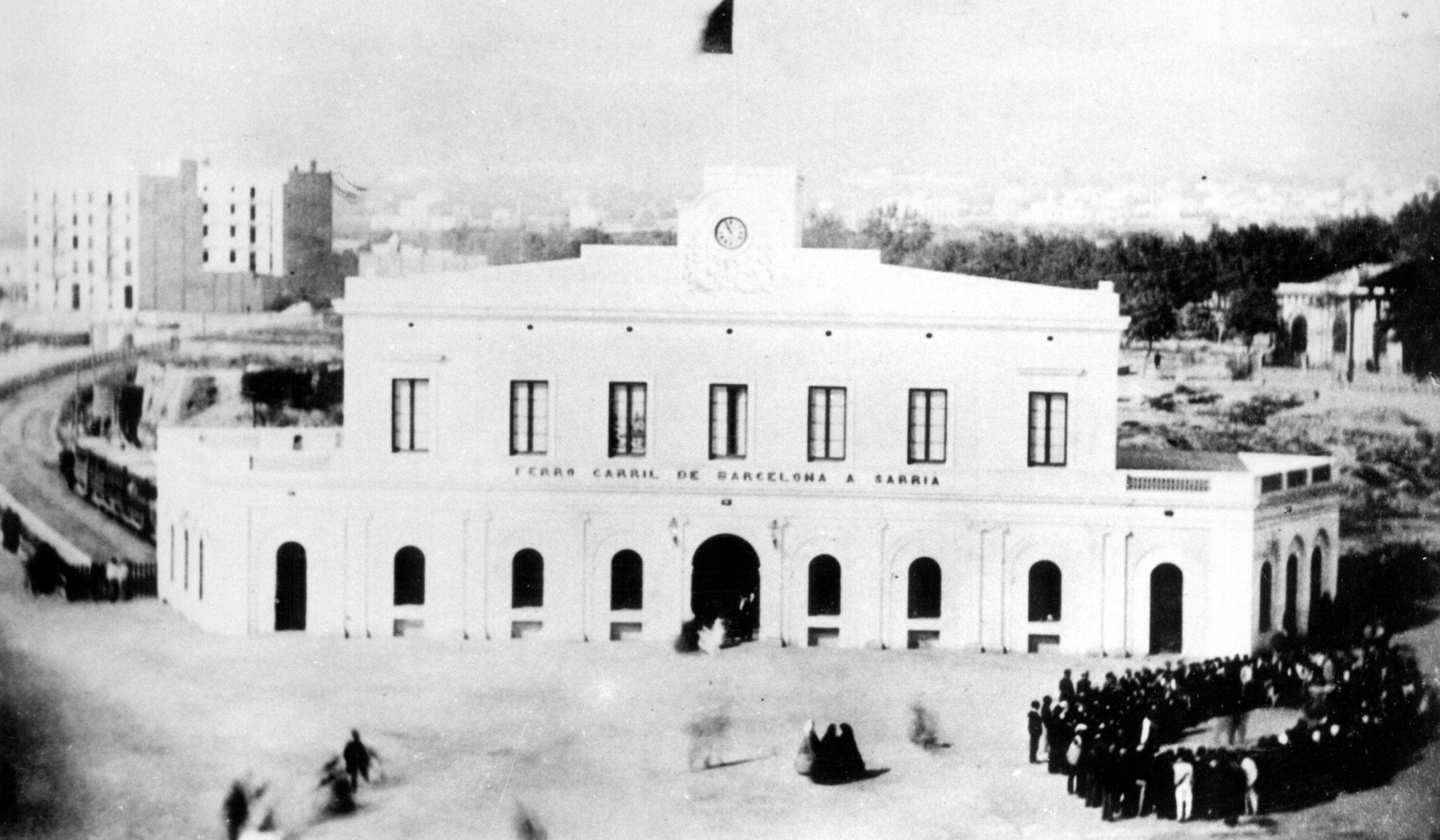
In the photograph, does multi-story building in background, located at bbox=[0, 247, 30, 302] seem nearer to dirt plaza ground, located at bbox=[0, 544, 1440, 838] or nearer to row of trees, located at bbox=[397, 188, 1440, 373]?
dirt plaza ground, located at bbox=[0, 544, 1440, 838]


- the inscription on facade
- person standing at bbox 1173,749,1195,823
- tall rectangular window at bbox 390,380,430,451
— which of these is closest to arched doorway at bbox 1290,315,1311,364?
person standing at bbox 1173,749,1195,823

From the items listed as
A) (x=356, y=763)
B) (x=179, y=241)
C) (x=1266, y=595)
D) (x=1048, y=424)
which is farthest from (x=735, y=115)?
(x=356, y=763)

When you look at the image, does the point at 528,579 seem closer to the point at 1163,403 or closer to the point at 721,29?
the point at 721,29

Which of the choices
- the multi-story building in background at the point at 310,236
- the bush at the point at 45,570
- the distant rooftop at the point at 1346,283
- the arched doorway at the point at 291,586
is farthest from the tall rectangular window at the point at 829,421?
the bush at the point at 45,570

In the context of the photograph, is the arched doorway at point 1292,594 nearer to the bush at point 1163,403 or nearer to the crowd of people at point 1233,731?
the crowd of people at point 1233,731

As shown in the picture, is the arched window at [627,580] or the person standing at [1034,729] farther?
the arched window at [627,580]

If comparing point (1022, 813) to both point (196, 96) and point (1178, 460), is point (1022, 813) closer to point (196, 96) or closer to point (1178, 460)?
point (1178, 460)

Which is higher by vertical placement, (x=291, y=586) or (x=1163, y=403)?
(x=1163, y=403)
